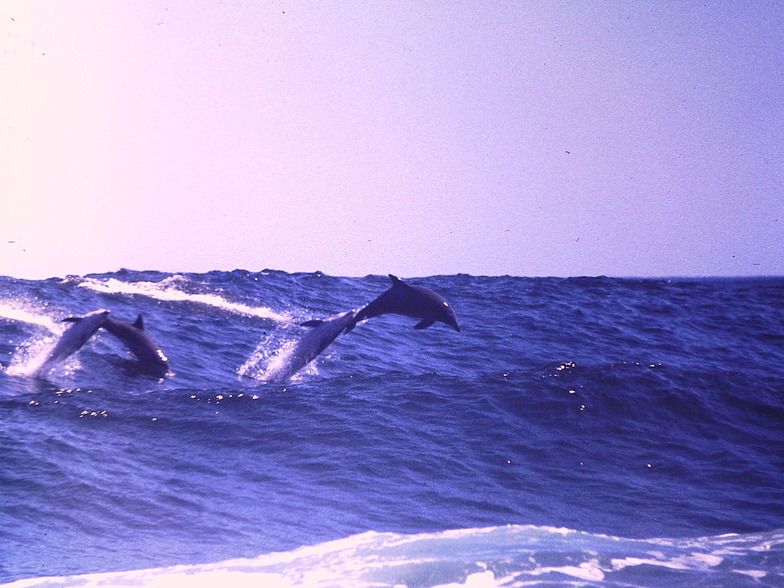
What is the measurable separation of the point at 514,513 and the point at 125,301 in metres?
16.2

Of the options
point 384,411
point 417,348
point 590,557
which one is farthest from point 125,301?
point 590,557

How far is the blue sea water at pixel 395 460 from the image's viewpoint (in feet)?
20.4

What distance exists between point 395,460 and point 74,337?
701 centimetres

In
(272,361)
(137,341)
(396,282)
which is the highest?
(396,282)

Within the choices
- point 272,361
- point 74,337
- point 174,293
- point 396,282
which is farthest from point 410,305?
point 174,293

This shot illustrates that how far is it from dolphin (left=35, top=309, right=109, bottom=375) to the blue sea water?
15.8 inches

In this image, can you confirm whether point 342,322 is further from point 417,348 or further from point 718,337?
point 718,337

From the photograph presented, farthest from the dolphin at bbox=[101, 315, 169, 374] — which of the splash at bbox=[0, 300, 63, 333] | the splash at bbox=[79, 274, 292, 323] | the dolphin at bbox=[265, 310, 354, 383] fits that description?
the splash at bbox=[79, 274, 292, 323]

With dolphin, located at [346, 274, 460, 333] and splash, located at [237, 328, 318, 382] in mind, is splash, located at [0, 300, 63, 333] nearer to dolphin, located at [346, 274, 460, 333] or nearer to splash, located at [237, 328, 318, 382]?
splash, located at [237, 328, 318, 382]

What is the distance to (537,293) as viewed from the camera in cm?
2552

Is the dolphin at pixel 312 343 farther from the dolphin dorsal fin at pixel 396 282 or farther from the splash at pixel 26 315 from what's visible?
the splash at pixel 26 315

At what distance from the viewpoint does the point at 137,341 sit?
13273 millimetres

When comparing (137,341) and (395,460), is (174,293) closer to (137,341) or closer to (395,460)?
(137,341)

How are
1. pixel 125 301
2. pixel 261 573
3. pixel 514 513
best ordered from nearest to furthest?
1. pixel 261 573
2. pixel 514 513
3. pixel 125 301
